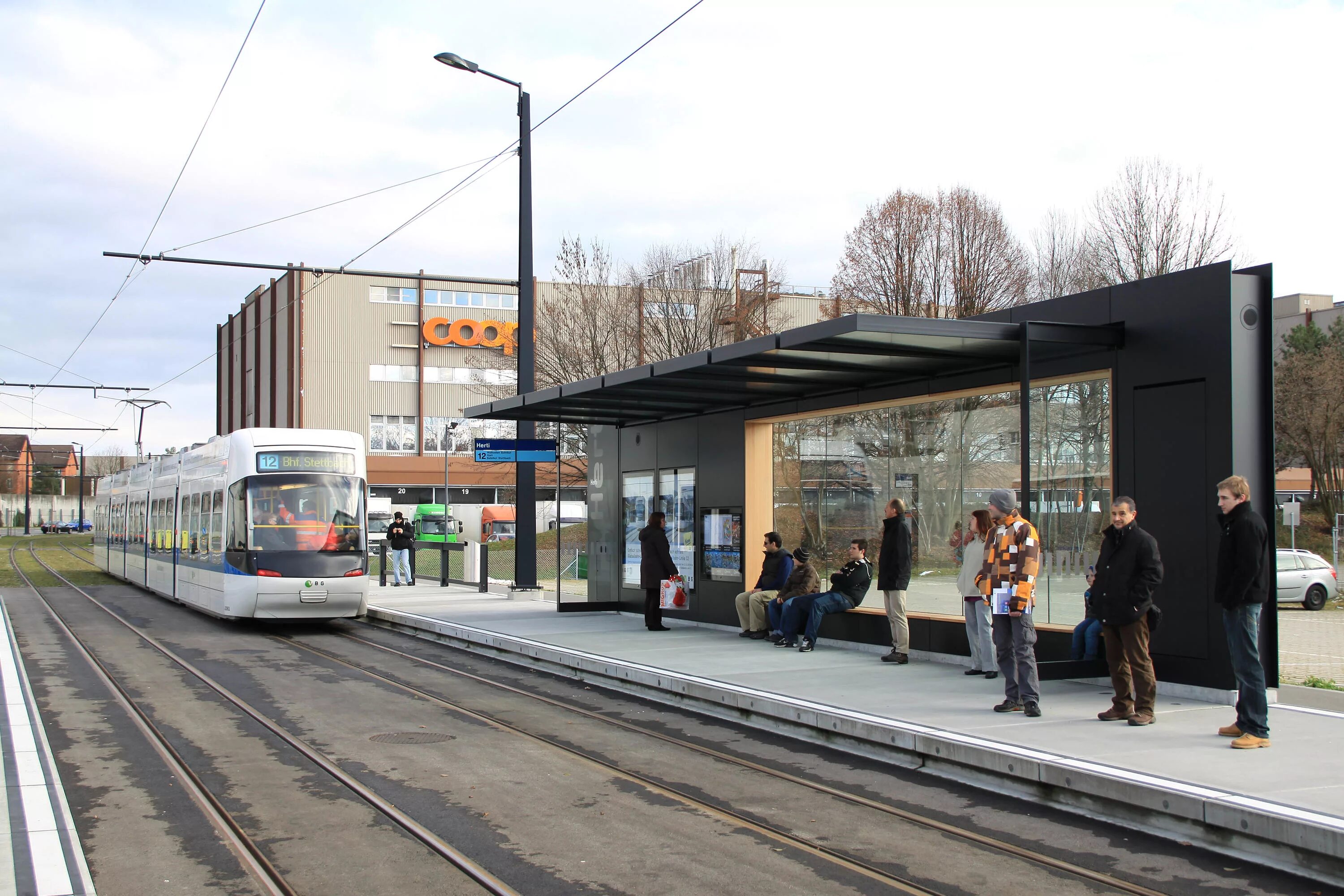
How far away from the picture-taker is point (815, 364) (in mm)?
12273

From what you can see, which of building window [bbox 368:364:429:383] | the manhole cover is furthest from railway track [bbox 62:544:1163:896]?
building window [bbox 368:364:429:383]

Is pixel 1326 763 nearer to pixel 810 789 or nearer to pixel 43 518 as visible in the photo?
pixel 810 789

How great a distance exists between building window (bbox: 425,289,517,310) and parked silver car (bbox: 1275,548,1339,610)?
4755 centimetres

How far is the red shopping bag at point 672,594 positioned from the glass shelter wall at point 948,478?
1.74m

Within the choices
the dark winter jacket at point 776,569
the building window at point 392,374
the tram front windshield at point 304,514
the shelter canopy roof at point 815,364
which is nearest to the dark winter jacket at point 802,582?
the dark winter jacket at point 776,569

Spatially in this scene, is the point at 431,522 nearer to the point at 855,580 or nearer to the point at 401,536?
the point at 401,536

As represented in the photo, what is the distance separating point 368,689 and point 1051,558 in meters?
7.07

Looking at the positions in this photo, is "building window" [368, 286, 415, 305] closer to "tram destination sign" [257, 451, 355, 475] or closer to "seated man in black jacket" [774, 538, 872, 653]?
"tram destination sign" [257, 451, 355, 475]

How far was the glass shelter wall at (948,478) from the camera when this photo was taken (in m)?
11.0

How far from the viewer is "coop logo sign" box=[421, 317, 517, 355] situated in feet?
216

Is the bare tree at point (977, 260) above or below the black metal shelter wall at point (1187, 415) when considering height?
above

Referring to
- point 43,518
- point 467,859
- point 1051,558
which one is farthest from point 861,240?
point 43,518

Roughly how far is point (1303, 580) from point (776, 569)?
57.9 ft

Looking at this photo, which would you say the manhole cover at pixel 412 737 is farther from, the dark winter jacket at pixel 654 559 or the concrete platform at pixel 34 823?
the dark winter jacket at pixel 654 559
